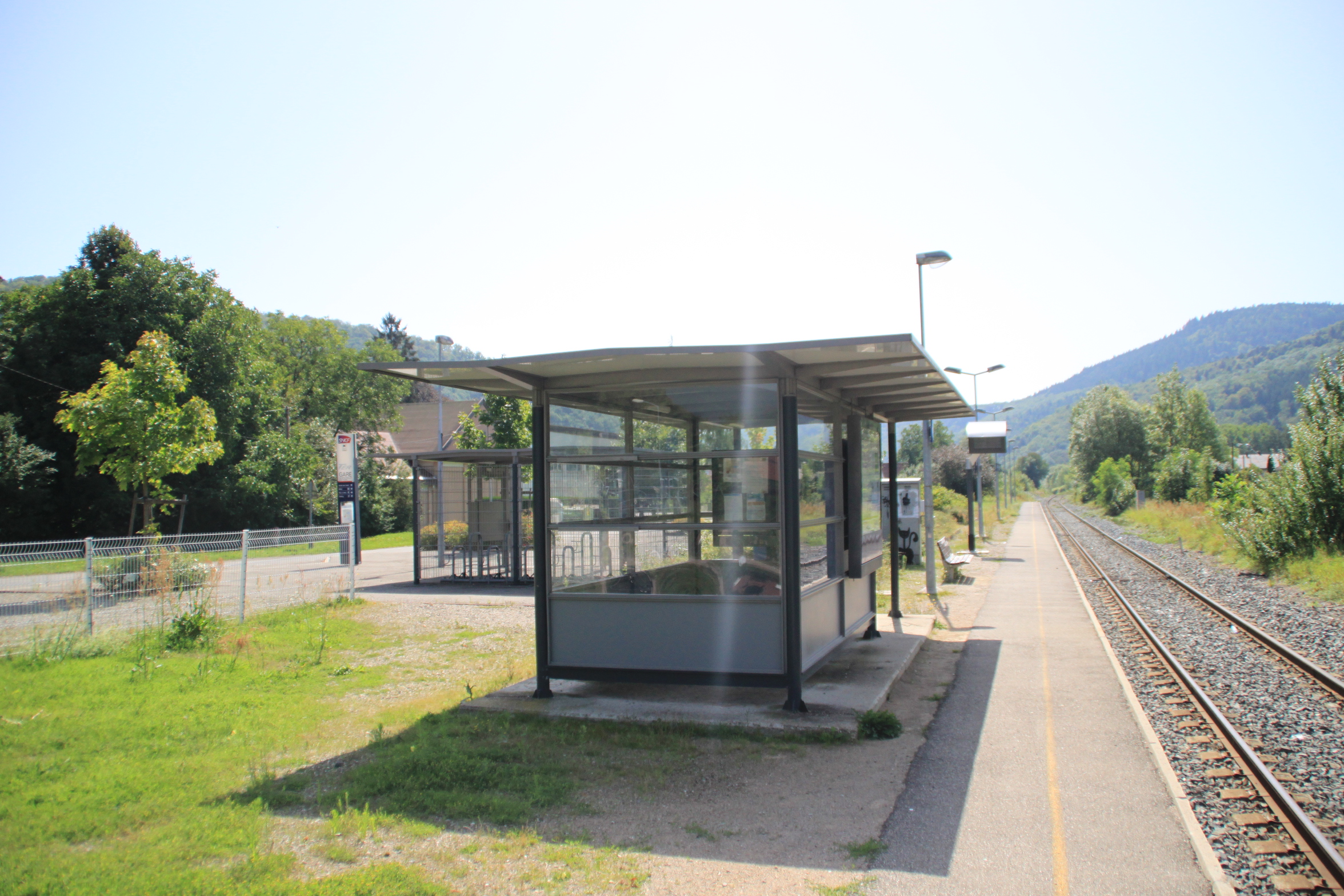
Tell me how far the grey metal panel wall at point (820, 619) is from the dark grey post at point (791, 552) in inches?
13.9

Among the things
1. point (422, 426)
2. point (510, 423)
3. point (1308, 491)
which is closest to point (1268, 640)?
point (1308, 491)

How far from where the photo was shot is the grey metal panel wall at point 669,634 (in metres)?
7.41

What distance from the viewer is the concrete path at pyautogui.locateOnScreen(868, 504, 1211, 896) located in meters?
4.41

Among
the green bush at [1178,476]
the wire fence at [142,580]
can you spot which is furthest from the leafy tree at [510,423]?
the green bush at [1178,476]

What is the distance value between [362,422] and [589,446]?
46.0 m

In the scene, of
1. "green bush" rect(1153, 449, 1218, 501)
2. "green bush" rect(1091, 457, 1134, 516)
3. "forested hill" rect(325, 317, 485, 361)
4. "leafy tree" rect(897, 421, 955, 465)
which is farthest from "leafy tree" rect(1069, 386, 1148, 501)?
"forested hill" rect(325, 317, 485, 361)

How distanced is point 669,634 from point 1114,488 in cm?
6573

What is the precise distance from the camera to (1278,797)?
5512 millimetres

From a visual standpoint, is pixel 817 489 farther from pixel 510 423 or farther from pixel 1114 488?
pixel 1114 488

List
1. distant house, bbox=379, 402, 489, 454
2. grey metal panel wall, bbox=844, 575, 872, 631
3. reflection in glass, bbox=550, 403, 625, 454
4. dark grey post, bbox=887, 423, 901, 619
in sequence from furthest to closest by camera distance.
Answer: distant house, bbox=379, 402, 489, 454 → dark grey post, bbox=887, 423, 901, 619 → grey metal panel wall, bbox=844, 575, 872, 631 → reflection in glass, bbox=550, 403, 625, 454

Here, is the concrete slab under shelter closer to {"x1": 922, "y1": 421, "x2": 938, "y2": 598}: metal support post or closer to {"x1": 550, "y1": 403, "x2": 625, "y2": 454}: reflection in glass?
{"x1": 550, "y1": 403, "x2": 625, "y2": 454}: reflection in glass

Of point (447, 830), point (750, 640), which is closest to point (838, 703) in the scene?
point (750, 640)

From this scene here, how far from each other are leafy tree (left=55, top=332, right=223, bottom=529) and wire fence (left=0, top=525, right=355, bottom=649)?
5121 millimetres

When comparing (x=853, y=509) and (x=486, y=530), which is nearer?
(x=853, y=509)
